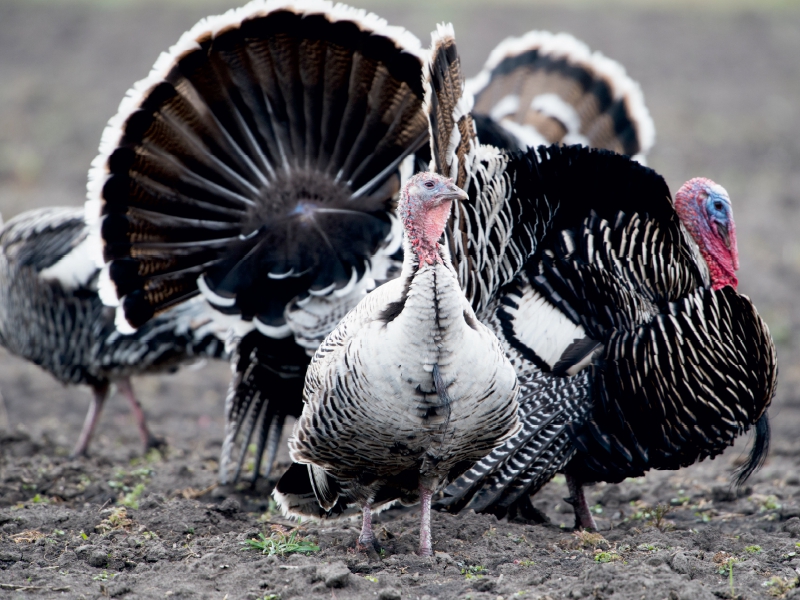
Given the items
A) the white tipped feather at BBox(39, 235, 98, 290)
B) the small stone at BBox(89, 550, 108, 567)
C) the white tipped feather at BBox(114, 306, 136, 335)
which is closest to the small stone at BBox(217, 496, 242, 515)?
the small stone at BBox(89, 550, 108, 567)

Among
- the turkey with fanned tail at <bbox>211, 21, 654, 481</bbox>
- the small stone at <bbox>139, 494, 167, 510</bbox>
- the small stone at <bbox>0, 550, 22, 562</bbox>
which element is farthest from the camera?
the turkey with fanned tail at <bbox>211, 21, 654, 481</bbox>

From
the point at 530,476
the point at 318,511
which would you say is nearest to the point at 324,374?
the point at 318,511

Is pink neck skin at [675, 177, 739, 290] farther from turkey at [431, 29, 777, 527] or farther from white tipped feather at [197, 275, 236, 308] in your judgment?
white tipped feather at [197, 275, 236, 308]

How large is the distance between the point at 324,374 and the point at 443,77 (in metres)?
1.38

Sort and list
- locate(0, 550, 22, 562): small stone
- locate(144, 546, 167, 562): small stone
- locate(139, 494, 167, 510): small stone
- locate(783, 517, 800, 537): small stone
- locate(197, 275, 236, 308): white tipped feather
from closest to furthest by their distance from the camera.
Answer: locate(0, 550, 22, 562): small stone
locate(144, 546, 167, 562): small stone
locate(783, 517, 800, 537): small stone
locate(139, 494, 167, 510): small stone
locate(197, 275, 236, 308): white tipped feather

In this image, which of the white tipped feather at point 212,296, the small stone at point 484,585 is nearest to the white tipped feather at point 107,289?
the white tipped feather at point 212,296

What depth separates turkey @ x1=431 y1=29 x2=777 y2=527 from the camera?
4070 mm

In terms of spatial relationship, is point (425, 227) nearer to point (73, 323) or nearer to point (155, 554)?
point (155, 554)

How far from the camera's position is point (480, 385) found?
325 cm

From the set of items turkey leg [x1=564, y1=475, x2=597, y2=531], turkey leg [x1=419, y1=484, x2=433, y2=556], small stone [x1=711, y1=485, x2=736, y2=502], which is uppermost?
small stone [x1=711, y1=485, x2=736, y2=502]

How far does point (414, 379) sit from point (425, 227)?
55 cm

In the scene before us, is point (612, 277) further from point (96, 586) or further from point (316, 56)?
point (96, 586)

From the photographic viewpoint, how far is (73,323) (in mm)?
5590

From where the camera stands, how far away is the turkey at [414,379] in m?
3.17
